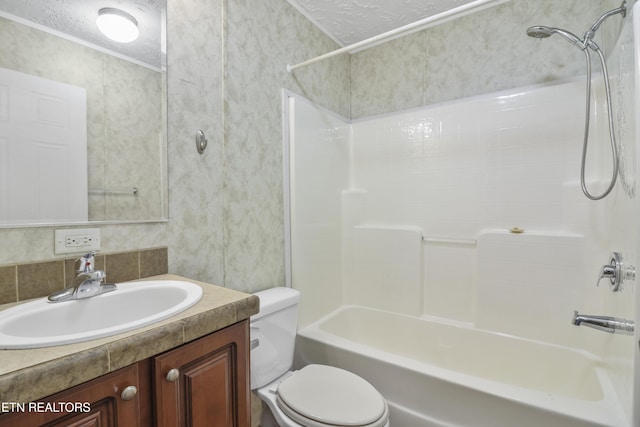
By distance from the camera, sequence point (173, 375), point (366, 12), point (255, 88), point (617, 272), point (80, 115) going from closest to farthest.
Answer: point (173, 375) → point (80, 115) → point (617, 272) → point (255, 88) → point (366, 12)

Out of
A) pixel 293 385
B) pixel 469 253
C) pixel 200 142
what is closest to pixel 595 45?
pixel 469 253

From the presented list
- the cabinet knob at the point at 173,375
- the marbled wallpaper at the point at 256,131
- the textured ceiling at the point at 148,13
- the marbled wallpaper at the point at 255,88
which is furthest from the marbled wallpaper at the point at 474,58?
the cabinet knob at the point at 173,375

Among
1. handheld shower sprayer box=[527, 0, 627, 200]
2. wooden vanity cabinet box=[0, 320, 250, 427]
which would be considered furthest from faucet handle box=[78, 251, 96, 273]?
handheld shower sprayer box=[527, 0, 627, 200]

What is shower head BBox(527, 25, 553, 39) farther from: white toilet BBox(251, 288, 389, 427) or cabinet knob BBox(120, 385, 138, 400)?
cabinet knob BBox(120, 385, 138, 400)

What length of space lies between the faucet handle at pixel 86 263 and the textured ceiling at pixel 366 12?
1801 millimetres

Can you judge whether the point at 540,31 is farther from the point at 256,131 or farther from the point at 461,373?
the point at 461,373

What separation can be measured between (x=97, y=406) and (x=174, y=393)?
17 cm

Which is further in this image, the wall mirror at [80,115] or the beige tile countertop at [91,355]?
the wall mirror at [80,115]

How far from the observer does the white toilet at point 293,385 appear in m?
1.13

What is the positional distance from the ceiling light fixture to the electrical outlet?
28.5 inches

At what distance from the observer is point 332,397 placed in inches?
48.6

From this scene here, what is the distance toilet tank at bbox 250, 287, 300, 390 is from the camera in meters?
1.35

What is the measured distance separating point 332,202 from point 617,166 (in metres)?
1.52

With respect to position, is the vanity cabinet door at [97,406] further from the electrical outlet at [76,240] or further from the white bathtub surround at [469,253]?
the white bathtub surround at [469,253]
